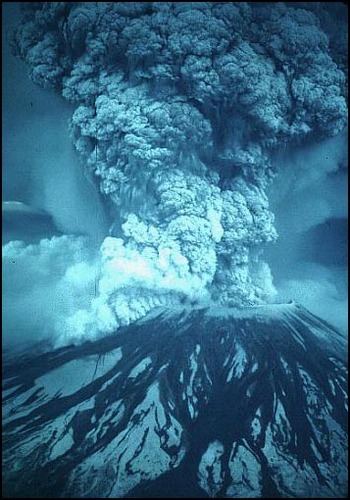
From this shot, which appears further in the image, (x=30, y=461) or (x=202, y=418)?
(x=202, y=418)

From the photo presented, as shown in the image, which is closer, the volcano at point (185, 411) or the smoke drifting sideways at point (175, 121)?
the volcano at point (185, 411)

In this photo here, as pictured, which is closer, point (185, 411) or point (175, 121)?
point (185, 411)

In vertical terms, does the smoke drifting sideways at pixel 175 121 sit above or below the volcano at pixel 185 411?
above

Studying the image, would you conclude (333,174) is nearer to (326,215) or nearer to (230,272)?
(326,215)

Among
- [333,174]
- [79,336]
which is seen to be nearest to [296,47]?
[333,174]

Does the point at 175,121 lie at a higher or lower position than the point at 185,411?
higher
